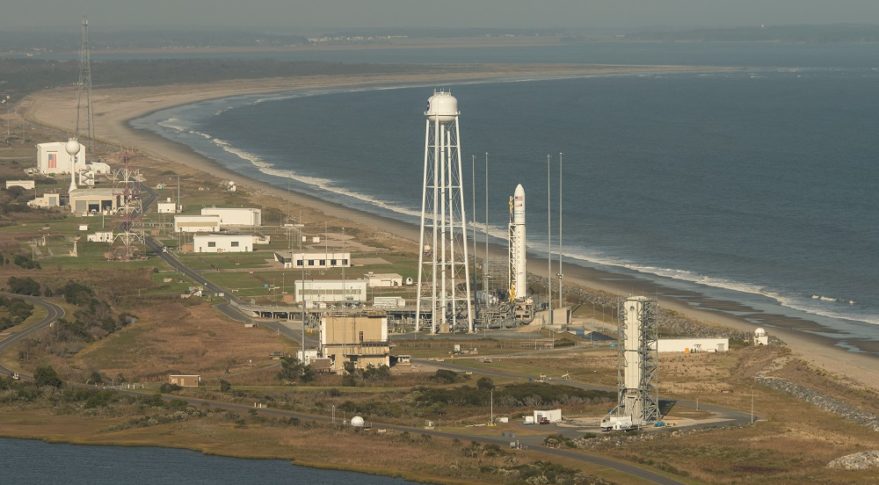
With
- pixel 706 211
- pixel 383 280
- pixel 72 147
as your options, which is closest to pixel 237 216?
pixel 383 280

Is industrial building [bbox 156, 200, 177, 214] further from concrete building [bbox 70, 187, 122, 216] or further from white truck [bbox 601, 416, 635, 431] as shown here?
white truck [bbox 601, 416, 635, 431]

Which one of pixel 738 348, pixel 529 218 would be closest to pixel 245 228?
pixel 529 218

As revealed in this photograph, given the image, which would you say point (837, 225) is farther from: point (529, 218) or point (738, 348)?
point (738, 348)

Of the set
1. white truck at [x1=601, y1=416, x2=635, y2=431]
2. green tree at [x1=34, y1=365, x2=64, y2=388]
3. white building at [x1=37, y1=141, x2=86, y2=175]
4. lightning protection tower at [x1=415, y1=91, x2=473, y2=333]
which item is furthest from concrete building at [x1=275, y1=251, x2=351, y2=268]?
white building at [x1=37, y1=141, x2=86, y2=175]

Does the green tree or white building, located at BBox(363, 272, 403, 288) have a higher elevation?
white building, located at BBox(363, 272, 403, 288)

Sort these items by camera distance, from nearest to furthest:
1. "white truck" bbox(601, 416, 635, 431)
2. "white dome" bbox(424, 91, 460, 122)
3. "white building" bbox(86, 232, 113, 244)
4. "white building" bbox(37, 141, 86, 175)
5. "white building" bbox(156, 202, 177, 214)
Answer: "white truck" bbox(601, 416, 635, 431), "white dome" bbox(424, 91, 460, 122), "white building" bbox(86, 232, 113, 244), "white building" bbox(156, 202, 177, 214), "white building" bbox(37, 141, 86, 175)
